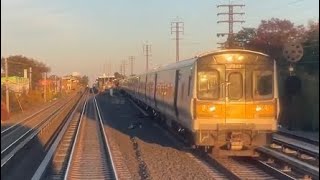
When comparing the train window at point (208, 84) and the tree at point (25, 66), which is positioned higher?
the tree at point (25, 66)

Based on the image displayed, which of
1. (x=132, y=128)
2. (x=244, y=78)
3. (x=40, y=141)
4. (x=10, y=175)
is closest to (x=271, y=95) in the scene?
(x=244, y=78)

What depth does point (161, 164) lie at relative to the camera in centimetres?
1670

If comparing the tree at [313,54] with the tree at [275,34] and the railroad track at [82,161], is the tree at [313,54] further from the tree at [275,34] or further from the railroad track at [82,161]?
the railroad track at [82,161]

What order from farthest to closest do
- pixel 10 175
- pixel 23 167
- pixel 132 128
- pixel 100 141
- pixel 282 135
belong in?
pixel 132 128 → pixel 100 141 → pixel 282 135 → pixel 23 167 → pixel 10 175

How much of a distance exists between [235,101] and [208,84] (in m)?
0.88

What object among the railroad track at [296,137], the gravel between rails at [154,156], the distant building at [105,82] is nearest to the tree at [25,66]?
the distant building at [105,82]

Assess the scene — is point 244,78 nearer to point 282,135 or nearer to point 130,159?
point 130,159

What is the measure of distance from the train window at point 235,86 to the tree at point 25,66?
253 ft

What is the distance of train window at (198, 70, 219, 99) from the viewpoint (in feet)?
52.5

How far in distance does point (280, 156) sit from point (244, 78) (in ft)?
7.18

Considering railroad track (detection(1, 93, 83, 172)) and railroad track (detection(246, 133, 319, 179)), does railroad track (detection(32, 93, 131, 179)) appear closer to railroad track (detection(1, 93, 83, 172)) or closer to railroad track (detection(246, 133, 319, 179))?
railroad track (detection(1, 93, 83, 172))

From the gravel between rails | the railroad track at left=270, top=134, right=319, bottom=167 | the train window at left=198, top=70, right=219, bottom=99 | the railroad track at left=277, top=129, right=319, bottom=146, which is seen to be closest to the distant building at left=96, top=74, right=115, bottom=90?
the gravel between rails

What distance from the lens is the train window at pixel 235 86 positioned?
15828 millimetres

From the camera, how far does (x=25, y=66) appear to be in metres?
97.6
